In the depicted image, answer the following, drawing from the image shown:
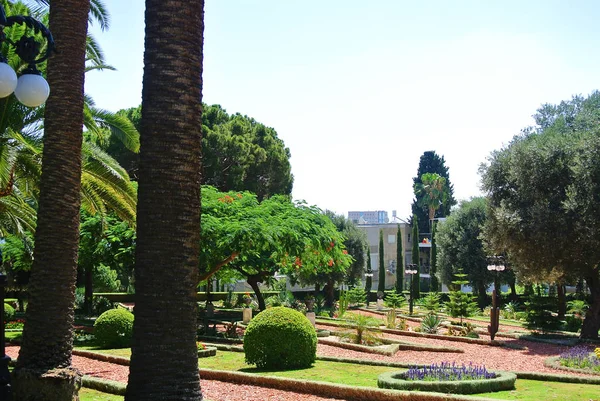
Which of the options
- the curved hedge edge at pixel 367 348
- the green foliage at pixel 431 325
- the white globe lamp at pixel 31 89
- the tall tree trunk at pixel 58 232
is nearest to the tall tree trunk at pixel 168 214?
the white globe lamp at pixel 31 89

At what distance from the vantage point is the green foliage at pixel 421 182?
3193 inches

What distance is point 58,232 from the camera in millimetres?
9117

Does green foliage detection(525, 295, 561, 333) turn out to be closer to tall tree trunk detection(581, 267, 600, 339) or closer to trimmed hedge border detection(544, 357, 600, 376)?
tall tree trunk detection(581, 267, 600, 339)

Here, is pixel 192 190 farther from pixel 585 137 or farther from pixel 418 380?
pixel 585 137

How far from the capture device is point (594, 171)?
23016 mm

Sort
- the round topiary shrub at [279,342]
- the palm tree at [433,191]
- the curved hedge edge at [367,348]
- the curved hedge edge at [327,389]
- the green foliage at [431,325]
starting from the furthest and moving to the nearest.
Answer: the palm tree at [433,191]
the green foliage at [431,325]
the curved hedge edge at [367,348]
the round topiary shrub at [279,342]
the curved hedge edge at [327,389]

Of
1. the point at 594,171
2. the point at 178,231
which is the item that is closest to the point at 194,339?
the point at 178,231

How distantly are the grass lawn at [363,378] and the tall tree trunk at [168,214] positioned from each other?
5346 millimetres

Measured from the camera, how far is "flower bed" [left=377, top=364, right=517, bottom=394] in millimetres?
11688

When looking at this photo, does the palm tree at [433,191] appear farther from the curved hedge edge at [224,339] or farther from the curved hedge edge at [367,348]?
the curved hedge edge at [224,339]

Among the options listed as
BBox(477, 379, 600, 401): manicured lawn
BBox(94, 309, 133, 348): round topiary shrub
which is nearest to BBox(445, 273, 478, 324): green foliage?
BBox(477, 379, 600, 401): manicured lawn

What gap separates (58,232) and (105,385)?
140 inches

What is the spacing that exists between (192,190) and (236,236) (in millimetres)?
15238

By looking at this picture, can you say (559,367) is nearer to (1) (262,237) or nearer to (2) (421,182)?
(1) (262,237)
